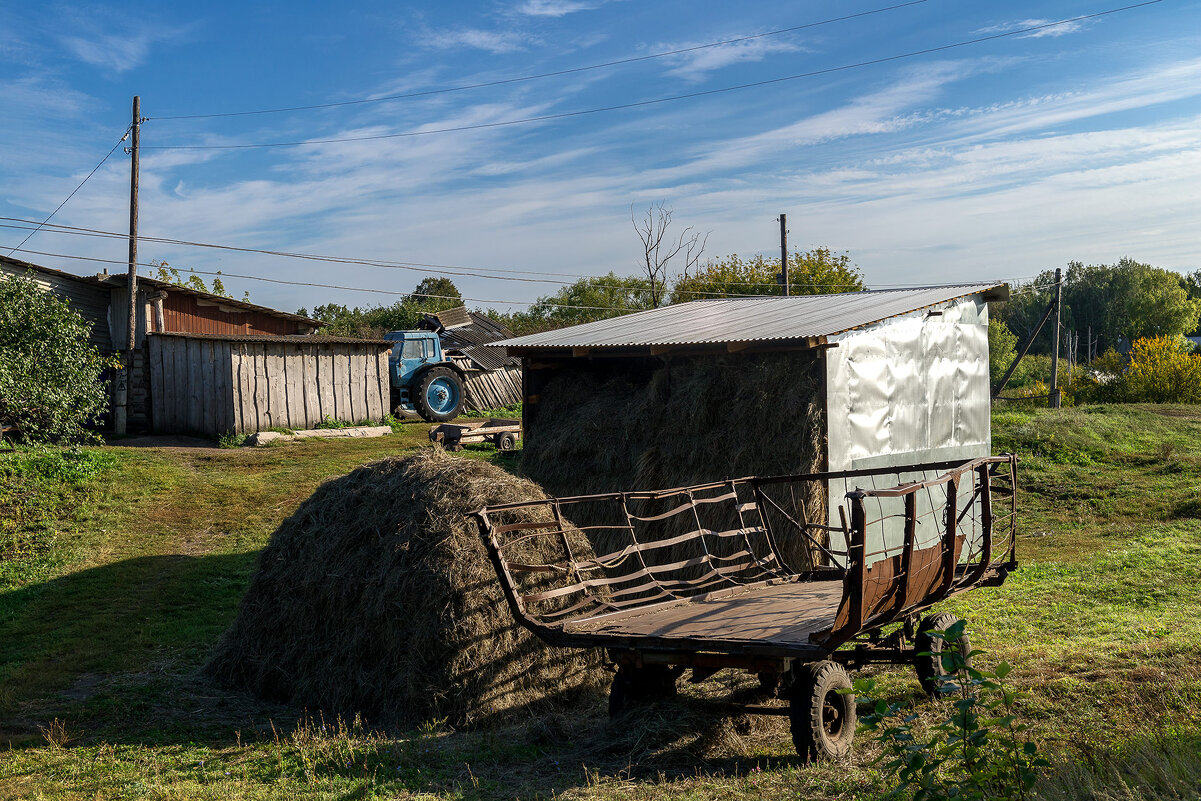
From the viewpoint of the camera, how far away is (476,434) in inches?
808

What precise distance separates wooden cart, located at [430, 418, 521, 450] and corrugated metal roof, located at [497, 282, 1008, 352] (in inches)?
251

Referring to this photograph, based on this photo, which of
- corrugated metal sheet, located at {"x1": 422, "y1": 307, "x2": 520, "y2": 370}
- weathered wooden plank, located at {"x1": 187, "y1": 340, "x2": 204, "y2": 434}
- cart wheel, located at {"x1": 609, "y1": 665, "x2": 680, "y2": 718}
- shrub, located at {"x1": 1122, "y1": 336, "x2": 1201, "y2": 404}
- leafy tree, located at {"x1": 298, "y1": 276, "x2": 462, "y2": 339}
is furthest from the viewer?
leafy tree, located at {"x1": 298, "y1": 276, "x2": 462, "y2": 339}

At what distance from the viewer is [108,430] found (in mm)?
21453

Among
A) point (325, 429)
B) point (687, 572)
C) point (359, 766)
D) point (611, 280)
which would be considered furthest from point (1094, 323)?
point (359, 766)

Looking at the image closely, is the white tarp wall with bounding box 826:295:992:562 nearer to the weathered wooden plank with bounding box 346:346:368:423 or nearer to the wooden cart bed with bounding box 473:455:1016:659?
the wooden cart bed with bounding box 473:455:1016:659

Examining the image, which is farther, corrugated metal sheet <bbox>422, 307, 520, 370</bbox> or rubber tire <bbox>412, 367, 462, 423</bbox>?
corrugated metal sheet <bbox>422, 307, 520, 370</bbox>

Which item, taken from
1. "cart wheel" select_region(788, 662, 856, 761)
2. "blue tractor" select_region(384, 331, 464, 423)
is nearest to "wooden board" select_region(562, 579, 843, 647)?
"cart wheel" select_region(788, 662, 856, 761)

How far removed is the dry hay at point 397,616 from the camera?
6.40 metres

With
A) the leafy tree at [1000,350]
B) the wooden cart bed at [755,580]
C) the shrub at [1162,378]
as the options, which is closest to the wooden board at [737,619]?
the wooden cart bed at [755,580]

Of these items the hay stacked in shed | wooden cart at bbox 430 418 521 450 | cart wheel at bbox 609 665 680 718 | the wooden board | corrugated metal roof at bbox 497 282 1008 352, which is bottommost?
cart wheel at bbox 609 665 680 718

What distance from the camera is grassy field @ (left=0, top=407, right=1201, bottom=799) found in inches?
199

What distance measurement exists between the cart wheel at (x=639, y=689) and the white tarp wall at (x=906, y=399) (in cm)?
388

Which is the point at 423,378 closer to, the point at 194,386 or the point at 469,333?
the point at 194,386

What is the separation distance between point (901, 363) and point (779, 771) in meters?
7.21
